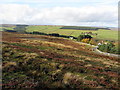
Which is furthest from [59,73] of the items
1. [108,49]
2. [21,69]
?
[108,49]

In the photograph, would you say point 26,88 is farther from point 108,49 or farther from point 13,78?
point 108,49

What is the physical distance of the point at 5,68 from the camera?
893 centimetres

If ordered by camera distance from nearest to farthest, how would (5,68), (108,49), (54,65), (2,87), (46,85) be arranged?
1. (2,87)
2. (46,85)
3. (5,68)
4. (54,65)
5. (108,49)

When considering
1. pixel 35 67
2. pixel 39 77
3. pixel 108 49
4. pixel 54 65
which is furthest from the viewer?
pixel 108 49

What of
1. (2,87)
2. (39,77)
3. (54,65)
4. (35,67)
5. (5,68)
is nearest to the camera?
(2,87)

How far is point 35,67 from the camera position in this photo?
10078 mm

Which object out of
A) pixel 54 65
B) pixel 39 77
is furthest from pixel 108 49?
pixel 39 77

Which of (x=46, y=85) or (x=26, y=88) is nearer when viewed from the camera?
(x=26, y=88)

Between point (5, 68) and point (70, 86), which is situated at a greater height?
point (5, 68)

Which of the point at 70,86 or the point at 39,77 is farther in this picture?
the point at 39,77

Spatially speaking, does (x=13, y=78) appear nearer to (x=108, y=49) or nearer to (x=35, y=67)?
(x=35, y=67)

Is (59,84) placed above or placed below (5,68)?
below

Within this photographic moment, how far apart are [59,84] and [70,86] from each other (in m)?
0.77

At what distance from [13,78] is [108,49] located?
4449 cm
